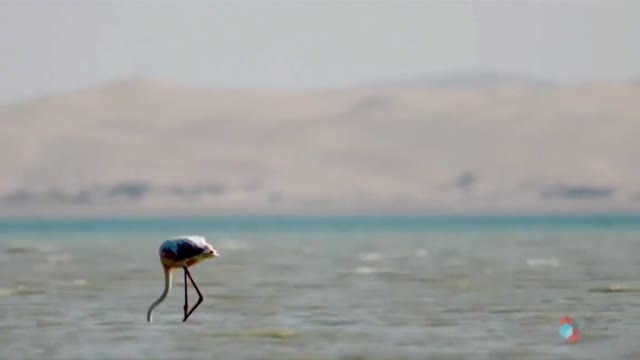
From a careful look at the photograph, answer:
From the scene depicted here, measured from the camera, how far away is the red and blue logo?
31.3 metres

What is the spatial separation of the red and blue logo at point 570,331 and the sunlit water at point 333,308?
18cm

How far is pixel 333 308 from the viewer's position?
37.6 m

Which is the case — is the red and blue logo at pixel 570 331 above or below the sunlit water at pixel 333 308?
below

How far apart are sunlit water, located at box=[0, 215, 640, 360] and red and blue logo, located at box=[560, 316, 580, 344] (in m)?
0.18

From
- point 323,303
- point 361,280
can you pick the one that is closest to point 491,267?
point 361,280

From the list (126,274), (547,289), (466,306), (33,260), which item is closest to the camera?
(466,306)

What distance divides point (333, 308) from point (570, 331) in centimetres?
687

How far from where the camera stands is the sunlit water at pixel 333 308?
3055 centimetres

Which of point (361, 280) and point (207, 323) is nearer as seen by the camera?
point (207, 323)

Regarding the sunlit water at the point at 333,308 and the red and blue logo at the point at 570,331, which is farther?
the red and blue logo at the point at 570,331

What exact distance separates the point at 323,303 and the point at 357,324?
4877 mm

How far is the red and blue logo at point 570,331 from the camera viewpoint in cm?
3126

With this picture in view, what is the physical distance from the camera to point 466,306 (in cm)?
3750

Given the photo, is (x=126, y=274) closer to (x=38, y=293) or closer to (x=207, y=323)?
(x=38, y=293)
